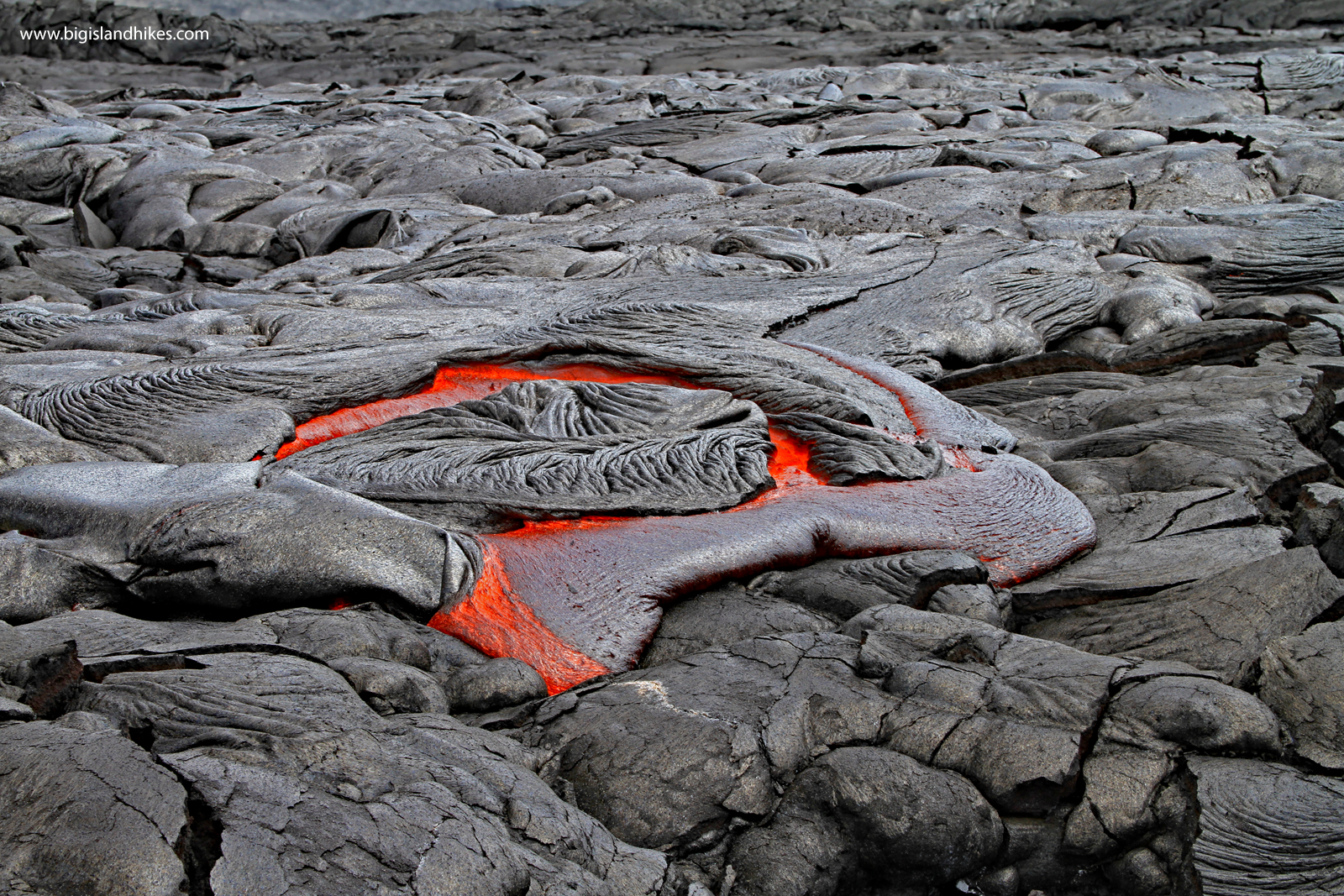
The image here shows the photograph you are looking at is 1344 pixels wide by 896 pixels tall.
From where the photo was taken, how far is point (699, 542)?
3.52 meters

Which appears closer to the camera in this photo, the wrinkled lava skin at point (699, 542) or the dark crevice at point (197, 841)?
the dark crevice at point (197, 841)

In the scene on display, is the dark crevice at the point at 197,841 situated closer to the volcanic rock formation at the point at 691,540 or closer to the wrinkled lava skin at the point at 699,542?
the volcanic rock formation at the point at 691,540

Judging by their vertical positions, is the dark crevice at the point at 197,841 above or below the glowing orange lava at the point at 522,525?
above

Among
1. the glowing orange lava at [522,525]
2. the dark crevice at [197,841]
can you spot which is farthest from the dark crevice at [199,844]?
the glowing orange lava at [522,525]

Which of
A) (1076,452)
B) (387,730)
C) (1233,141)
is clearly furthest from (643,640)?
(1233,141)

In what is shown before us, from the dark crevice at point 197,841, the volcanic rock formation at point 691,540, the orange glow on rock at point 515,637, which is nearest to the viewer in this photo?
the dark crevice at point 197,841

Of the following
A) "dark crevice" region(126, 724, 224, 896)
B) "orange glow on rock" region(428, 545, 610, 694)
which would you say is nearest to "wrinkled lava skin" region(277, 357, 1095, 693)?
"orange glow on rock" region(428, 545, 610, 694)

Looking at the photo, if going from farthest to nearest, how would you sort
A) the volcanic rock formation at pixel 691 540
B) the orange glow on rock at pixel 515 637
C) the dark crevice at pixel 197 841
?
the orange glow on rock at pixel 515 637 → the volcanic rock formation at pixel 691 540 → the dark crevice at pixel 197 841

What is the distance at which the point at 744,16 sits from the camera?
2233 cm

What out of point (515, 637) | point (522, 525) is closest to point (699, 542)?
point (522, 525)

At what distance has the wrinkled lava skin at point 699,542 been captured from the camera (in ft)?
10.3

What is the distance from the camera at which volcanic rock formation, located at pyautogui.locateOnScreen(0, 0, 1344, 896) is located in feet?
7.05

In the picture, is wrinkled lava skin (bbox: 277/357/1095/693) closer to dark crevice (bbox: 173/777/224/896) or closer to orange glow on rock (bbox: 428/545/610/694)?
orange glow on rock (bbox: 428/545/610/694)

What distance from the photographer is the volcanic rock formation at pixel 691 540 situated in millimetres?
2148
